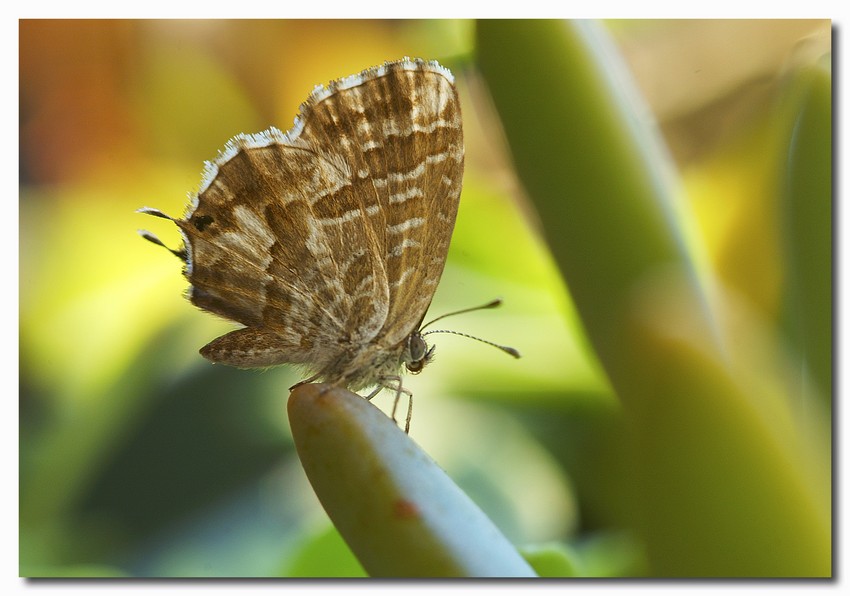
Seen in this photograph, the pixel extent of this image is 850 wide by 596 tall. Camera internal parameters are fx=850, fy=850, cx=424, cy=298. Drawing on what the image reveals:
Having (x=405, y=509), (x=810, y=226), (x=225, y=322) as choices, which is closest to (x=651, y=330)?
(x=405, y=509)

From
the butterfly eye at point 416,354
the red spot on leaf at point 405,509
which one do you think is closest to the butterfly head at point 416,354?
the butterfly eye at point 416,354

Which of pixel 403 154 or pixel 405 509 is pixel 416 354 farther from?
pixel 405 509

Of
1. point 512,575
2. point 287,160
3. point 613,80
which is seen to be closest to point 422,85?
point 287,160

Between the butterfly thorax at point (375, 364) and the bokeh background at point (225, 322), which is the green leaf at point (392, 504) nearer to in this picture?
the butterfly thorax at point (375, 364)

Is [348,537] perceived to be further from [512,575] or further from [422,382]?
[422,382]

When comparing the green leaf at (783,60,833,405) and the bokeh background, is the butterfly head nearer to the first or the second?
the bokeh background

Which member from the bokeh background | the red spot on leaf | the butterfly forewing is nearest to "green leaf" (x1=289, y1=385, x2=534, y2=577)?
the red spot on leaf
